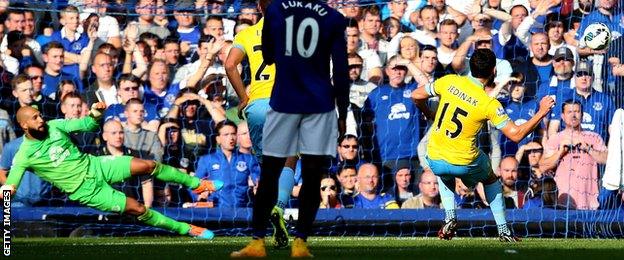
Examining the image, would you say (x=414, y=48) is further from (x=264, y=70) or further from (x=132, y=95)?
(x=264, y=70)

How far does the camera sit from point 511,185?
1376 cm

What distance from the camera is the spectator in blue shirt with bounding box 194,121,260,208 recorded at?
1438 cm

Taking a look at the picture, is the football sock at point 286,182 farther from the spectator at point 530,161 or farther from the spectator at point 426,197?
the spectator at point 530,161

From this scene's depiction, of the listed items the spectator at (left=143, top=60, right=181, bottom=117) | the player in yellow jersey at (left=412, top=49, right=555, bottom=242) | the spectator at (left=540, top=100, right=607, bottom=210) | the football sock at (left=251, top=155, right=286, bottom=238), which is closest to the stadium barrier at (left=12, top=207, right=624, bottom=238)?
the spectator at (left=540, top=100, right=607, bottom=210)

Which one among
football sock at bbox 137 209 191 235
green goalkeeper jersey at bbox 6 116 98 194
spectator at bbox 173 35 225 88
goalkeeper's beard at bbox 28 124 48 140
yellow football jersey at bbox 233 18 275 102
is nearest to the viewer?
yellow football jersey at bbox 233 18 275 102

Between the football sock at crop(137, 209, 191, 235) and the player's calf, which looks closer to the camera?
the football sock at crop(137, 209, 191, 235)

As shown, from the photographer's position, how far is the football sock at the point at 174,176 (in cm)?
1261

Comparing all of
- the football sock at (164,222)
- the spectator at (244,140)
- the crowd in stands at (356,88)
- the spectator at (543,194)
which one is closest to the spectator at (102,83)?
the crowd in stands at (356,88)

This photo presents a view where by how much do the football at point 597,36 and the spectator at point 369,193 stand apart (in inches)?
98.7

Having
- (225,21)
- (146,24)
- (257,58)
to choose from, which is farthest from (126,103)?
(257,58)

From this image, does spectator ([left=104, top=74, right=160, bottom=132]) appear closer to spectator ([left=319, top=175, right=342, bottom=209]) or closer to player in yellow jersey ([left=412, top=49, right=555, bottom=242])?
spectator ([left=319, top=175, right=342, bottom=209])

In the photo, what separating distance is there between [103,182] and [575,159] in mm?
4439

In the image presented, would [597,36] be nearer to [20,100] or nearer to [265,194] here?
[265,194]

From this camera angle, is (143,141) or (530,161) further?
(143,141)
